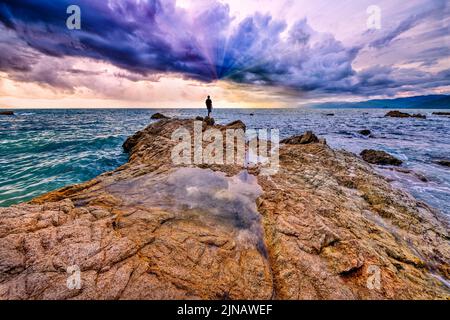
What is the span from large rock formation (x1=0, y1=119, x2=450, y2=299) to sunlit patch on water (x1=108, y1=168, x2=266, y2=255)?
33 millimetres

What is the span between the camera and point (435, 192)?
333 inches

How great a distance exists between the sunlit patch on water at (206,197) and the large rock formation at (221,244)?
3 cm

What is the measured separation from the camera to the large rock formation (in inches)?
120

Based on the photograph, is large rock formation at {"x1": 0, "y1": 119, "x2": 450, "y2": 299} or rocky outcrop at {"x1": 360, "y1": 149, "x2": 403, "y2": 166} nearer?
large rock formation at {"x1": 0, "y1": 119, "x2": 450, "y2": 299}

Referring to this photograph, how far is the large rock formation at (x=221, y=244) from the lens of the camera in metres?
3.04

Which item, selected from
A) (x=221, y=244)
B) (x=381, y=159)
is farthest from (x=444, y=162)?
(x=221, y=244)

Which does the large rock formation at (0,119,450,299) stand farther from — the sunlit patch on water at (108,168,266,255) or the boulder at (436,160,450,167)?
the boulder at (436,160,450,167)

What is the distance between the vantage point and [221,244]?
391cm

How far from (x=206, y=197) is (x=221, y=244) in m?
1.98

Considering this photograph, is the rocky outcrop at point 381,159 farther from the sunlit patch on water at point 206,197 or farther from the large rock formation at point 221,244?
the sunlit patch on water at point 206,197

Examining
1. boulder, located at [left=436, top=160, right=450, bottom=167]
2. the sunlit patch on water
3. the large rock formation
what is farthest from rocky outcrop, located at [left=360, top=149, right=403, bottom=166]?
the sunlit patch on water

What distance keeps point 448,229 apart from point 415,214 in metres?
0.84

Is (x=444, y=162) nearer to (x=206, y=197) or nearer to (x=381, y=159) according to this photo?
(x=381, y=159)
